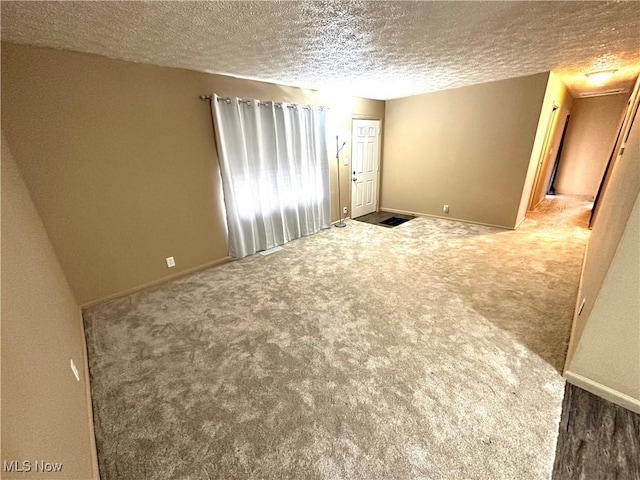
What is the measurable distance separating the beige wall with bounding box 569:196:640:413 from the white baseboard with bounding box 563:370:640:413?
0.01 metres

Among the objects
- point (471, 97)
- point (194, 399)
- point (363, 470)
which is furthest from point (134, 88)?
point (471, 97)

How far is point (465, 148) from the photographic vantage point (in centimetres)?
448

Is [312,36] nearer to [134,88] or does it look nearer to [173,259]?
[134,88]

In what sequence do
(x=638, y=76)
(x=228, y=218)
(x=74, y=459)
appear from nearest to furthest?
1. (x=74, y=459)
2. (x=228, y=218)
3. (x=638, y=76)

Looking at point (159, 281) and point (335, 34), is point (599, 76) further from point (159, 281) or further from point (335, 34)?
point (159, 281)

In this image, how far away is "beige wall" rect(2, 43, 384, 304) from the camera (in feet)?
6.88

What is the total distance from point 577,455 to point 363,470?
3.49 feet

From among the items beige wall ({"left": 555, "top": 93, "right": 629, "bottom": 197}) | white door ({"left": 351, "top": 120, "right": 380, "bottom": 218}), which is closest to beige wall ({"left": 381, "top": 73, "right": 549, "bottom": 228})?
white door ({"left": 351, "top": 120, "right": 380, "bottom": 218})

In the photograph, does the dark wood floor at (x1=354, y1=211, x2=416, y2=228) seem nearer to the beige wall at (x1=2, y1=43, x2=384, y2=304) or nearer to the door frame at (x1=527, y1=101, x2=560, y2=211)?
the door frame at (x1=527, y1=101, x2=560, y2=211)

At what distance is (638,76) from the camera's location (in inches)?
153

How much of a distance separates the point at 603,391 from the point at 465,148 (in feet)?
12.8

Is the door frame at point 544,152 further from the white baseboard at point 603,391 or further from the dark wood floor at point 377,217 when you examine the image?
the white baseboard at point 603,391

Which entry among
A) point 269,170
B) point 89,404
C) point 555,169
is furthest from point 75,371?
point 555,169

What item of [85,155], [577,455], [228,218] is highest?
[85,155]
